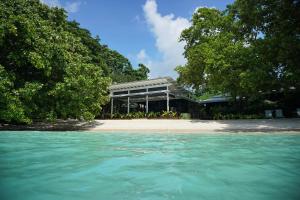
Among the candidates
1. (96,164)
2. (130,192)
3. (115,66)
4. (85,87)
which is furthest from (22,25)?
(115,66)

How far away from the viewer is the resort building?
2880 cm

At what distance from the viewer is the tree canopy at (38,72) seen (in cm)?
1527

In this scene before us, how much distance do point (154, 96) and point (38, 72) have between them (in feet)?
47.3

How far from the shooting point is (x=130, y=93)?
30938 mm

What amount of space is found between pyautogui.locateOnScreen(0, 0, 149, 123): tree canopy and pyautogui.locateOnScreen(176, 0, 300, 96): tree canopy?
939cm

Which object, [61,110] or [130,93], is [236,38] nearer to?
[130,93]

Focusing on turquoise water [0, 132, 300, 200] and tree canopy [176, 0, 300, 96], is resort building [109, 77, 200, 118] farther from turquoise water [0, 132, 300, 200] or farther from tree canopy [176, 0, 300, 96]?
turquoise water [0, 132, 300, 200]

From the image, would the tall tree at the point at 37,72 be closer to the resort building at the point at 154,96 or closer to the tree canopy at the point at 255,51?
the resort building at the point at 154,96

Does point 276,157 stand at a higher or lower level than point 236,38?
lower

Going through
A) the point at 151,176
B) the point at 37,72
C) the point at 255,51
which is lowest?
the point at 151,176

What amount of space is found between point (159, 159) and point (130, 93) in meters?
23.9

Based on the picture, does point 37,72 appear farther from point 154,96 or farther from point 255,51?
point 255,51

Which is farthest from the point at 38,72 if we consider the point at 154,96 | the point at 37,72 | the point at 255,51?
the point at 255,51

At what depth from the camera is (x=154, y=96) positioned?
3045 cm
